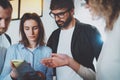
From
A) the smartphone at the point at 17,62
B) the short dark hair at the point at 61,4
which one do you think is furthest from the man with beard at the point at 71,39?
the smartphone at the point at 17,62

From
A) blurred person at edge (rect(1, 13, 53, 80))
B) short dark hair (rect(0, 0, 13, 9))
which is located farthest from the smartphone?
short dark hair (rect(0, 0, 13, 9))

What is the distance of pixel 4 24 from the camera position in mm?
1790

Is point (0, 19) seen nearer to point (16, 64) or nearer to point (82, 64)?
point (16, 64)

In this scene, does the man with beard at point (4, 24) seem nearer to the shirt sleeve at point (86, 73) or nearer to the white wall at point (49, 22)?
the white wall at point (49, 22)

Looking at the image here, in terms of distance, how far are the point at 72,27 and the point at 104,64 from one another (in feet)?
0.99

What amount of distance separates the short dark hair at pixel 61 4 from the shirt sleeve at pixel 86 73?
0.37 meters

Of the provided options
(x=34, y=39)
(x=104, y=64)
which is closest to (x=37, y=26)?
(x=34, y=39)

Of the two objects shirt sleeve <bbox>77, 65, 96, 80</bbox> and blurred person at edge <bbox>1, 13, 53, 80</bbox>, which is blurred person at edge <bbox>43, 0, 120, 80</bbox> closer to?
shirt sleeve <bbox>77, 65, 96, 80</bbox>

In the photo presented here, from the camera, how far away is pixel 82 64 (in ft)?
5.29

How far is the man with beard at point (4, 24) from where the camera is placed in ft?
5.82

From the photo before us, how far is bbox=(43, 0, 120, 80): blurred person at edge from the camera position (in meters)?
1.51

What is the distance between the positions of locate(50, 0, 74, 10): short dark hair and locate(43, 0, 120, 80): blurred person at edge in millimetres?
108

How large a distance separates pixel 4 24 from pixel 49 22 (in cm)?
30

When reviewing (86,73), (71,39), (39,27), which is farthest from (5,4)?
(86,73)
